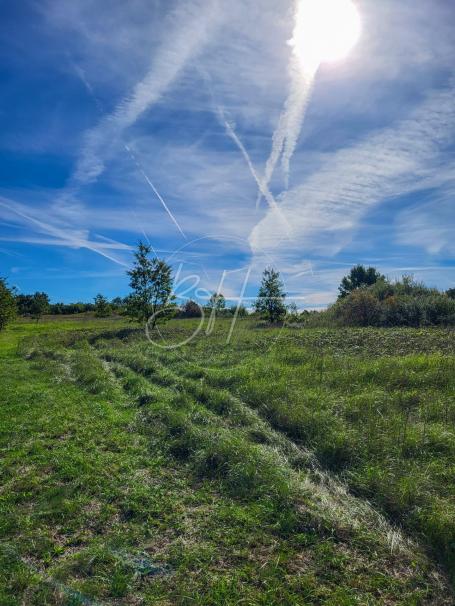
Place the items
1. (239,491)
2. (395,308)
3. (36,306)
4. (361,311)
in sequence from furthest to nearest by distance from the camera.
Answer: (36,306) → (361,311) → (395,308) → (239,491)

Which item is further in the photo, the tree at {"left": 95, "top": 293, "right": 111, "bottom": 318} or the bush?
the tree at {"left": 95, "top": 293, "right": 111, "bottom": 318}

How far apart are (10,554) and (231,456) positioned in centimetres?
302

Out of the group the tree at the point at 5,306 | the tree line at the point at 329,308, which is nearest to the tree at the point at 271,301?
the tree line at the point at 329,308

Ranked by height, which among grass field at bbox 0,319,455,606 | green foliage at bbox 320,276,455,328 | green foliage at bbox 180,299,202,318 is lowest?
grass field at bbox 0,319,455,606

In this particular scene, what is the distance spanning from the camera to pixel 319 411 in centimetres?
771

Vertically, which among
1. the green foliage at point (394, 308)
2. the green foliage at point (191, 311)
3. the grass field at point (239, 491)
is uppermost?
the green foliage at point (191, 311)

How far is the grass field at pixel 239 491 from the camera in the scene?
11.7 feet

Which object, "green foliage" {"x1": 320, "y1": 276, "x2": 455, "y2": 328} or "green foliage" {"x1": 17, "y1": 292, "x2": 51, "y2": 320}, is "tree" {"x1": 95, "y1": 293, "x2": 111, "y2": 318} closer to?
"green foliage" {"x1": 17, "y1": 292, "x2": 51, "y2": 320}

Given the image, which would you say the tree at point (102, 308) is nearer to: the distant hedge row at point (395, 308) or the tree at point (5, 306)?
the tree at point (5, 306)

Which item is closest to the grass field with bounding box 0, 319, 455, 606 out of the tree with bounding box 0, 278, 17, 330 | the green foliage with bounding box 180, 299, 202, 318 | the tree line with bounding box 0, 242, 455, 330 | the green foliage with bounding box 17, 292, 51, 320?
the tree line with bounding box 0, 242, 455, 330

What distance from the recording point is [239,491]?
515 centimetres

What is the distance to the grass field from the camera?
358cm

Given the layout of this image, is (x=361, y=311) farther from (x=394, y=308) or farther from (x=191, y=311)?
(x=191, y=311)

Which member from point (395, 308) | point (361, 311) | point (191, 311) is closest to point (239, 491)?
point (395, 308)
